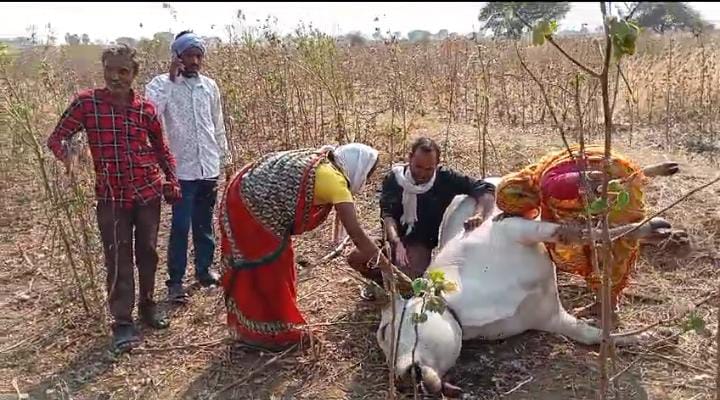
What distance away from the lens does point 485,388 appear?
9.37 ft

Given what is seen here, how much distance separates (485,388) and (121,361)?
1.55 meters

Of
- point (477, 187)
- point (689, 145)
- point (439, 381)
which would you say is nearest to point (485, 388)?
point (439, 381)

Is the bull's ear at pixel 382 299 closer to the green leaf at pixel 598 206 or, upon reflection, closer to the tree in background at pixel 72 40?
the green leaf at pixel 598 206

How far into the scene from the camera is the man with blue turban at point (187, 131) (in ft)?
12.1

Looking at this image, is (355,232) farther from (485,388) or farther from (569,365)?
(569,365)

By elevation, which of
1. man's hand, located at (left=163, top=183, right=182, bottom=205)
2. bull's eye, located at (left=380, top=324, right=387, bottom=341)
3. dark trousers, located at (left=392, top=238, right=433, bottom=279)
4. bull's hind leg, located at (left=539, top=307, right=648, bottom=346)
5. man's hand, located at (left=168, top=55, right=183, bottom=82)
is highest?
man's hand, located at (left=168, top=55, right=183, bottom=82)

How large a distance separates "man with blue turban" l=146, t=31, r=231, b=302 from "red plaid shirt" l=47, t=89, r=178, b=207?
1.30 ft

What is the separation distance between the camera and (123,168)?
126 inches

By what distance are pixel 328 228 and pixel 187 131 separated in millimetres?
1277

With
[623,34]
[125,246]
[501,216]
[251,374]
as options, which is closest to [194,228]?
[125,246]

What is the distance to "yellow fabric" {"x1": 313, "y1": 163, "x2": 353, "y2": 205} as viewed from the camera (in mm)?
2912

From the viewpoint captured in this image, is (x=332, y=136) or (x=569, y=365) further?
(x=332, y=136)

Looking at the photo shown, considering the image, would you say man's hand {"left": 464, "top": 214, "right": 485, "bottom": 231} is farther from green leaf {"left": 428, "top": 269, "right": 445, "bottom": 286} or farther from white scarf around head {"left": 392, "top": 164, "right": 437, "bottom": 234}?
green leaf {"left": 428, "top": 269, "right": 445, "bottom": 286}

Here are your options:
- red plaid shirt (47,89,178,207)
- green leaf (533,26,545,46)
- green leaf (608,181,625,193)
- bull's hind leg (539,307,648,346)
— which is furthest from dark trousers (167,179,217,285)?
green leaf (533,26,545,46)
